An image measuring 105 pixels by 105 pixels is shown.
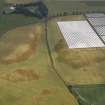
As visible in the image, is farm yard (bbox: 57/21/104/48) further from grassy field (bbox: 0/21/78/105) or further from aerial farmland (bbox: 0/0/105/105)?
grassy field (bbox: 0/21/78/105)

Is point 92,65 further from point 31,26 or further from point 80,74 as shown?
point 31,26

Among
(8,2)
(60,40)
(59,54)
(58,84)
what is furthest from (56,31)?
(8,2)

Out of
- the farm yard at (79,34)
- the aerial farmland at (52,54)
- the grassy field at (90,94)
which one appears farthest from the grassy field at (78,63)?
the farm yard at (79,34)

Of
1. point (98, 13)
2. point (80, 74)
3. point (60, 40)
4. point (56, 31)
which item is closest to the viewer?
point (80, 74)

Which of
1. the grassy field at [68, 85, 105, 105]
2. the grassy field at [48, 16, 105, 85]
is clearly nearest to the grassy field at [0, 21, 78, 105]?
the grassy field at [68, 85, 105, 105]

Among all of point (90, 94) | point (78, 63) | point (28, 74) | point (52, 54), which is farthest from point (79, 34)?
point (90, 94)

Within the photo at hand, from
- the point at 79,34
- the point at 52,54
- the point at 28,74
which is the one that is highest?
the point at 28,74

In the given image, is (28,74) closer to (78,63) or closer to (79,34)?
(78,63)
